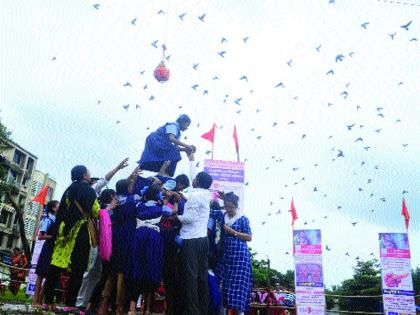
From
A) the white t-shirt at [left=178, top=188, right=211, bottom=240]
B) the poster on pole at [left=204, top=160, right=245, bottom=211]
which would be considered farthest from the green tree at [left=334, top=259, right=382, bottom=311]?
the white t-shirt at [left=178, top=188, right=211, bottom=240]

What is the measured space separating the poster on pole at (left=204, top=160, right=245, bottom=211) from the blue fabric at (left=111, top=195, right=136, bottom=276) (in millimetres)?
3387

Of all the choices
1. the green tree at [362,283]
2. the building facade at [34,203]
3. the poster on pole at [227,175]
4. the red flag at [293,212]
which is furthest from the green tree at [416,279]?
the building facade at [34,203]

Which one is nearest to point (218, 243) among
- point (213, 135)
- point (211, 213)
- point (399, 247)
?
point (211, 213)

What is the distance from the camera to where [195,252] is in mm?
4352

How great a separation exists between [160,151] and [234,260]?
2126mm

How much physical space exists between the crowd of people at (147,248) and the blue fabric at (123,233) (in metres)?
0.01

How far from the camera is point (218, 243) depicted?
5086 mm

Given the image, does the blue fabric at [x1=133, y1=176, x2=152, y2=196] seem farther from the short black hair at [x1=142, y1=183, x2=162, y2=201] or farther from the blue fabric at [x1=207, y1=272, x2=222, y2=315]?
the blue fabric at [x1=207, y1=272, x2=222, y2=315]

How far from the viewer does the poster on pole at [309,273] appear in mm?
10438

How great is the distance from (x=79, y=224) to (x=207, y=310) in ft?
5.59

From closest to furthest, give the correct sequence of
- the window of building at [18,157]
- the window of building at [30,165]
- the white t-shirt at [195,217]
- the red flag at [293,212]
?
1. the white t-shirt at [195,217]
2. the red flag at [293,212]
3. the window of building at [18,157]
4. the window of building at [30,165]

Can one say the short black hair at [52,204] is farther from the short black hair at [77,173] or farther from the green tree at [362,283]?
the green tree at [362,283]

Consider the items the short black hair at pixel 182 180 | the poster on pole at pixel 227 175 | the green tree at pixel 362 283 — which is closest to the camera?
the short black hair at pixel 182 180

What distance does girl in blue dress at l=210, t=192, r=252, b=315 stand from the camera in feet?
16.0
